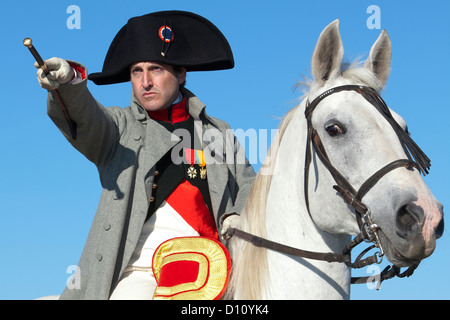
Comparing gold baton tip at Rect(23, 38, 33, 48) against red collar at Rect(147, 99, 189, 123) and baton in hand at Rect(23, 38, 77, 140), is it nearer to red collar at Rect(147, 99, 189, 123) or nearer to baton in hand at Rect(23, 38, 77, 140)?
baton in hand at Rect(23, 38, 77, 140)

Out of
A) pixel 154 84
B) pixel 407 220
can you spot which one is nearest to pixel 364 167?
pixel 407 220

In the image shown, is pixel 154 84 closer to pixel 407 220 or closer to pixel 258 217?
pixel 258 217

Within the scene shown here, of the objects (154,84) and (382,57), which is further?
(154,84)

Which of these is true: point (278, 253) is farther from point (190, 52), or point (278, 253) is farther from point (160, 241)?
point (190, 52)

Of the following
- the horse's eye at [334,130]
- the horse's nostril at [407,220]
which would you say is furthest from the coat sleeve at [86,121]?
the horse's nostril at [407,220]

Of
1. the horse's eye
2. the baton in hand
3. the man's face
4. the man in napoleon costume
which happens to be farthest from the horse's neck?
the baton in hand

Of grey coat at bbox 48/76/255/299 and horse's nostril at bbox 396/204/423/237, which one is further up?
grey coat at bbox 48/76/255/299

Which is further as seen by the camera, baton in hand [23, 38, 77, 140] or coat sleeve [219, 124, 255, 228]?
coat sleeve [219, 124, 255, 228]

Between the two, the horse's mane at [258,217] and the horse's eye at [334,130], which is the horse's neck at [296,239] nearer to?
the horse's mane at [258,217]

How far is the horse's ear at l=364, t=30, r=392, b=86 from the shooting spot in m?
5.06

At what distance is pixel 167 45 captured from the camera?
20.4ft

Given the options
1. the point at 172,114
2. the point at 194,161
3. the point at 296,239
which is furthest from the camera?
the point at 172,114

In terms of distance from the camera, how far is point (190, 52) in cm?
652

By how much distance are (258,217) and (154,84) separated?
2096 millimetres
